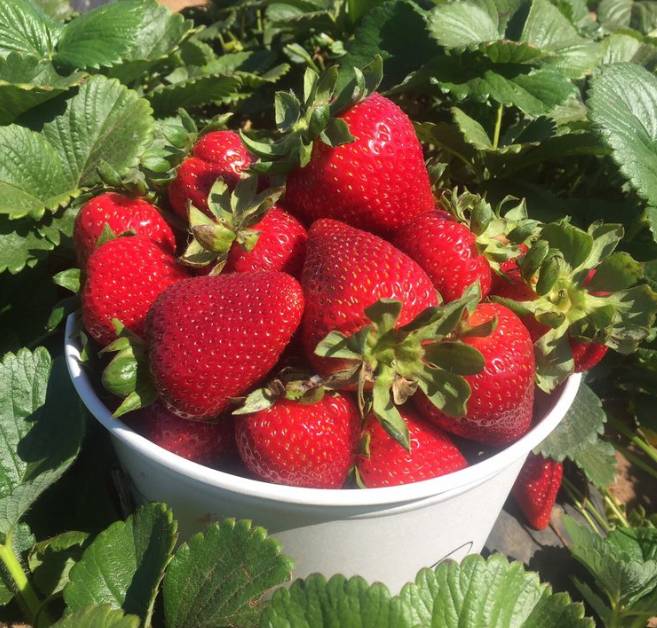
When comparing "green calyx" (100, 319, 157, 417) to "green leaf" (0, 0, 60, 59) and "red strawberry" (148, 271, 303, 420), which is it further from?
"green leaf" (0, 0, 60, 59)

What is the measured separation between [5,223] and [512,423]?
766 millimetres

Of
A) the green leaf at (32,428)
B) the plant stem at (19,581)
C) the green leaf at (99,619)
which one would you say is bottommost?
the plant stem at (19,581)

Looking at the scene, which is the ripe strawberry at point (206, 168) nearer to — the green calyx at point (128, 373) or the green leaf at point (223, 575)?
the green calyx at point (128, 373)

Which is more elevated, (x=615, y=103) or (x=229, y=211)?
(x=615, y=103)

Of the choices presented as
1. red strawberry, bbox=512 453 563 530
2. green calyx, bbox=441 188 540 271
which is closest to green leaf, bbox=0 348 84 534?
green calyx, bbox=441 188 540 271

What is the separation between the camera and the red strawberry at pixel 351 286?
0.72 metres

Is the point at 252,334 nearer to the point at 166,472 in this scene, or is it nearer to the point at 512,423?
the point at 166,472

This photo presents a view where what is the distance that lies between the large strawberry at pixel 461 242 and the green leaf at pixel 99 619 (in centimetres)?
45

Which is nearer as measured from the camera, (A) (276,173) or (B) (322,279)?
(B) (322,279)

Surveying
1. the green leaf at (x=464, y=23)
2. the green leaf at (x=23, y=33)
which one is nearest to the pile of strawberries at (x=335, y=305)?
the green leaf at (x=464, y=23)

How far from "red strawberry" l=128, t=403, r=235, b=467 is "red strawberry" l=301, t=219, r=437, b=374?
0.45 feet

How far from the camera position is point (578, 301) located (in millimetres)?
850

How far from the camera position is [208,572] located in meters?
0.78

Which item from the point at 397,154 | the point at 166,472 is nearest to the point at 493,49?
the point at 397,154
